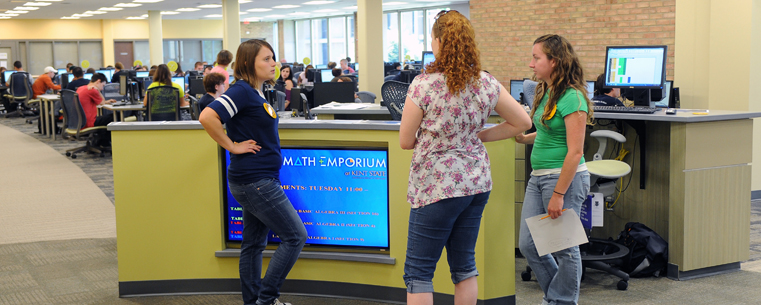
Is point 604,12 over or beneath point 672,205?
over

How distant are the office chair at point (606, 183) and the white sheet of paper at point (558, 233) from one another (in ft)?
2.77

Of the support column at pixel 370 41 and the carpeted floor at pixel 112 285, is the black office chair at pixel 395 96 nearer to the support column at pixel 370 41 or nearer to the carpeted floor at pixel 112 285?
the carpeted floor at pixel 112 285

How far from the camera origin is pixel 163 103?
8.07 m

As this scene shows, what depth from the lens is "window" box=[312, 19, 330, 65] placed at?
83.6 ft

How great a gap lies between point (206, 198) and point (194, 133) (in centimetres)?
33

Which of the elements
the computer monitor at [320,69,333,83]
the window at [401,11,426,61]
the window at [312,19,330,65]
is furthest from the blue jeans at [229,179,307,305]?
the window at [312,19,330,65]

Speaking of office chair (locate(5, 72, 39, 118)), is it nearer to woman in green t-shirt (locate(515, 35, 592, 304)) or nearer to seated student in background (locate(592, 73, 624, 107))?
seated student in background (locate(592, 73, 624, 107))

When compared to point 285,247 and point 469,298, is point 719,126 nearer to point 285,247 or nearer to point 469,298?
point 469,298

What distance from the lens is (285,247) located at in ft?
8.95

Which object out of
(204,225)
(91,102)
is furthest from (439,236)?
(91,102)

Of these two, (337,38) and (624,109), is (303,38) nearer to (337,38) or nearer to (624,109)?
(337,38)

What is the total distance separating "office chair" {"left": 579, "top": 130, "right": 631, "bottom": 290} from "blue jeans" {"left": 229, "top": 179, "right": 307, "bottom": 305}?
5.16ft

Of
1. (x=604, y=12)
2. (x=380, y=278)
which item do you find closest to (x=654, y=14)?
(x=604, y=12)

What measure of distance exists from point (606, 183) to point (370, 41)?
788 centimetres
